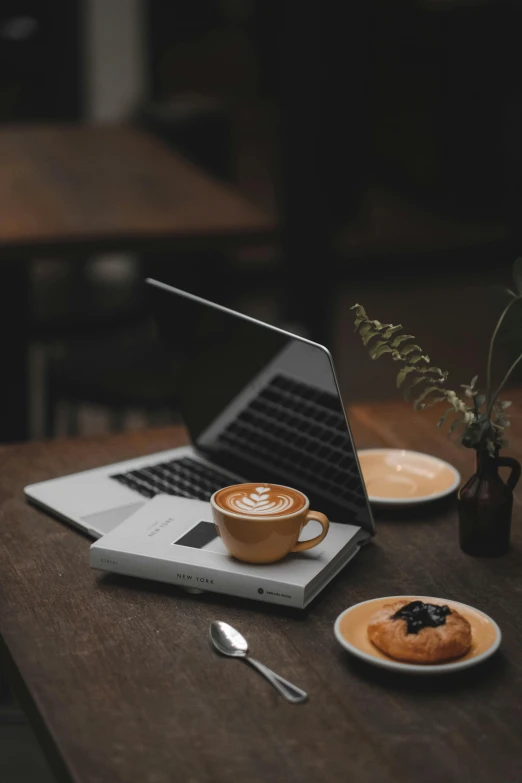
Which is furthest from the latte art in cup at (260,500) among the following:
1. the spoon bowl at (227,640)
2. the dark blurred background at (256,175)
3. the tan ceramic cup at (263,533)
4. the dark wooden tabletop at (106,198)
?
the dark wooden tabletop at (106,198)

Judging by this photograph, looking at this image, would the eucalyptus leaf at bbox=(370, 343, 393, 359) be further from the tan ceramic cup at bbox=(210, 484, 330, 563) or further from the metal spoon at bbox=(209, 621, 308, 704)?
the metal spoon at bbox=(209, 621, 308, 704)

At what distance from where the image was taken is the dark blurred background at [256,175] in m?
2.68

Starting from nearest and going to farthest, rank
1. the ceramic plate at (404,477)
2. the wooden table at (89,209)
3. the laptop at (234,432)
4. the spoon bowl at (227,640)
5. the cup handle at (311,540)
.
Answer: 1. the spoon bowl at (227,640)
2. the cup handle at (311,540)
3. the laptop at (234,432)
4. the ceramic plate at (404,477)
5. the wooden table at (89,209)

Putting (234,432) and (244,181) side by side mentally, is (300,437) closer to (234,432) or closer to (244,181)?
(234,432)

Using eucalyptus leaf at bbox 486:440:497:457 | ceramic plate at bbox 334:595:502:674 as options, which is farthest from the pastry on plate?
eucalyptus leaf at bbox 486:440:497:457

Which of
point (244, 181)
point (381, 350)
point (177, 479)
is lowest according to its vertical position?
point (244, 181)

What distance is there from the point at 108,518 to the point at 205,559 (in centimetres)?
22

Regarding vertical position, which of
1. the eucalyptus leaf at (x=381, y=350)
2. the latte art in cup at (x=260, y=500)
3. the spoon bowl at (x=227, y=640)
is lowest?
the spoon bowl at (x=227, y=640)

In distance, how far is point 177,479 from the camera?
1355 mm

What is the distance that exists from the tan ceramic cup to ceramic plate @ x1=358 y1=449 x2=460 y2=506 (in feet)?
0.69

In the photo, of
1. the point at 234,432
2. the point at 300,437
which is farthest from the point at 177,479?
the point at 300,437

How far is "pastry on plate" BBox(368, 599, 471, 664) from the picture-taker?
90 cm

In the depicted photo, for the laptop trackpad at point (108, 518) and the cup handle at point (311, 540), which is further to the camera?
the laptop trackpad at point (108, 518)

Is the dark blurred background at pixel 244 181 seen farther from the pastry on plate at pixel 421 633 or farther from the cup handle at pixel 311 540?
the pastry on plate at pixel 421 633
